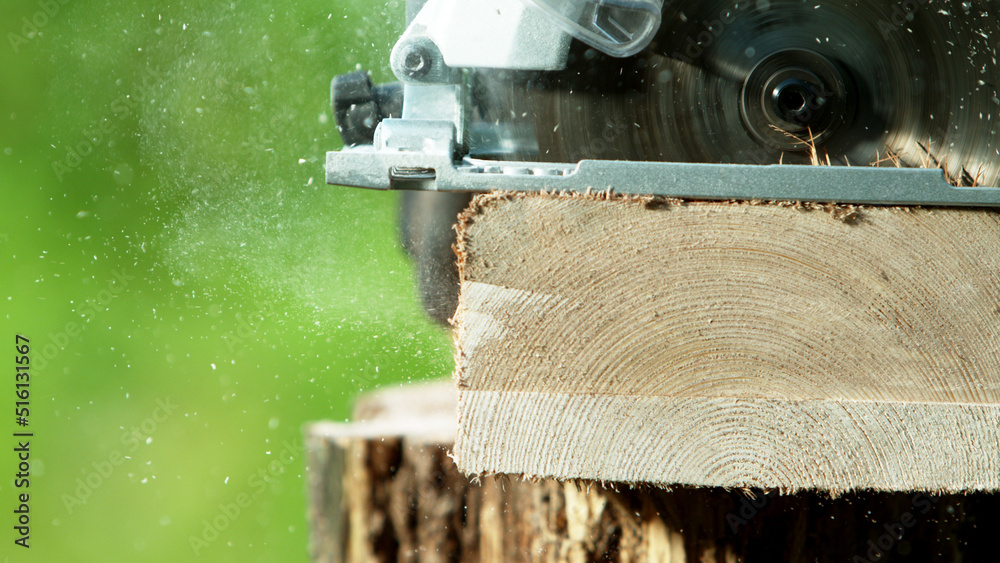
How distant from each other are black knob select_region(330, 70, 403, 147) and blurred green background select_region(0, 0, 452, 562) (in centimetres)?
54

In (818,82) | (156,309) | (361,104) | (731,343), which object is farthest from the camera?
(156,309)

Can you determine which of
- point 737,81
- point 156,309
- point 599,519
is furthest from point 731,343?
point 156,309

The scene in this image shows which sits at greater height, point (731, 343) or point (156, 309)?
point (156, 309)

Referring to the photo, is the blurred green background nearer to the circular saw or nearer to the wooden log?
the wooden log

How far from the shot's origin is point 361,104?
1.06 metres

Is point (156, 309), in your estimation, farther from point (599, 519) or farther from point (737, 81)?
point (737, 81)

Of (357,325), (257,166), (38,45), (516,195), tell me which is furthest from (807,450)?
(38,45)

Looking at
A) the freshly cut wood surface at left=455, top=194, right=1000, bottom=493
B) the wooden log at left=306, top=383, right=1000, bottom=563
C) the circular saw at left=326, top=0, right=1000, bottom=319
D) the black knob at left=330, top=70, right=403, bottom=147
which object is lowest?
the wooden log at left=306, top=383, right=1000, bottom=563

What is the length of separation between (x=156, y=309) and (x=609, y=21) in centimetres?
223

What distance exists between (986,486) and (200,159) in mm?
1620

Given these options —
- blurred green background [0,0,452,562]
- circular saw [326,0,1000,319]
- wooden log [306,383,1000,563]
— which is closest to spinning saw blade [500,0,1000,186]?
circular saw [326,0,1000,319]

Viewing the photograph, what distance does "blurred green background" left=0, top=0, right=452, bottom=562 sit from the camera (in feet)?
5.32

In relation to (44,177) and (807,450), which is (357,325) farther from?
(44,177)

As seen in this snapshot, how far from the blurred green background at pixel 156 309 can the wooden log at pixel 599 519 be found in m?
0.30
